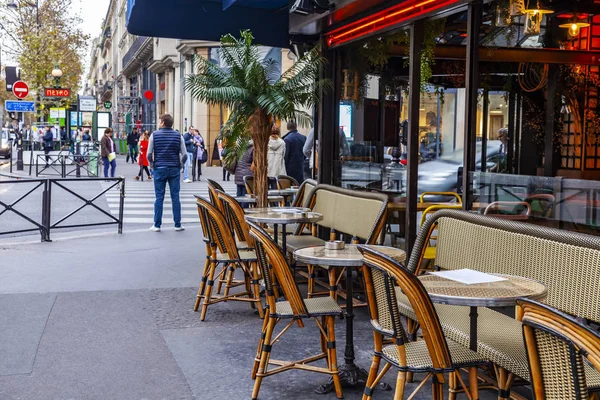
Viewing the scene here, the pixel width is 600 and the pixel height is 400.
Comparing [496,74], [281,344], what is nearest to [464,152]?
[496,74]

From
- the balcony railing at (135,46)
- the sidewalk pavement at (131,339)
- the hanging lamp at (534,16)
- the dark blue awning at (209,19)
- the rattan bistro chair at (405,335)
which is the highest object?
the balcony railing at (135,46)

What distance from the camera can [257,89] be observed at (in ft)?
28.4

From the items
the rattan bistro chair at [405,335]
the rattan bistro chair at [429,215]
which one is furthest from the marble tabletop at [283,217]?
the rattan bistro chair at [405,335]

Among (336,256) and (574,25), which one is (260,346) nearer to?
(336,256)

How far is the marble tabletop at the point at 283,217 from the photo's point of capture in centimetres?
681

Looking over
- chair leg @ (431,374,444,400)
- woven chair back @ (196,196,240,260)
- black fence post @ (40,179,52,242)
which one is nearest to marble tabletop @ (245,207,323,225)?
woven chair back @ (196,196,240,260)

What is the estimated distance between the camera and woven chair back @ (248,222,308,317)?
473 centimetres

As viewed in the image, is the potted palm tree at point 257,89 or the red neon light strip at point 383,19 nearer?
the red neon light strip at point 383,19

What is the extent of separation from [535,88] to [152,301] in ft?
16.3

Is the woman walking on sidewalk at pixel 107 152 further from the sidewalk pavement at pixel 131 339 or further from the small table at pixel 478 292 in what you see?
the small table at pixel 478 292

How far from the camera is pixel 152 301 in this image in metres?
7.66

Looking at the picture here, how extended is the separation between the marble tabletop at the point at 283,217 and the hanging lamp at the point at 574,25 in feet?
10.9

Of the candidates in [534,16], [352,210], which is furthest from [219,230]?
[534,16]

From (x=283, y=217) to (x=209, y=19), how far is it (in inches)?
184
